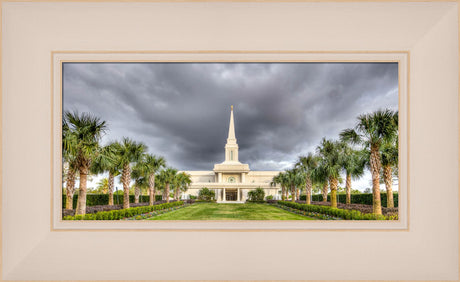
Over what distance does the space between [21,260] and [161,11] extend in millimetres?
4819

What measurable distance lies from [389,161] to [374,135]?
2.33ft

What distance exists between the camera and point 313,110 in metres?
6.64

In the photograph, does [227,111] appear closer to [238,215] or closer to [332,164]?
[238,215]

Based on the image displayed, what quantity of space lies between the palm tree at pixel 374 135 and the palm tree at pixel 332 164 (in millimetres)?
→ 2700

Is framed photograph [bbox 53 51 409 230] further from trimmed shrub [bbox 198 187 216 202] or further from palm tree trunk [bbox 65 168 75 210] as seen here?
trimmed shrub [bbox 198 187 216 202]

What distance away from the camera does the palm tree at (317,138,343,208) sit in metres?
9.78

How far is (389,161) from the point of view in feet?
20.9

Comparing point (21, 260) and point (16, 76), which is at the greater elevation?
point (16, 76)

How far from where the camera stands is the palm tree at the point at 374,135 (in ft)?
19.2

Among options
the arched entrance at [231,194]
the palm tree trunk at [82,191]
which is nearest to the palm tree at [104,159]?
the palm tree trunk at [82,191]

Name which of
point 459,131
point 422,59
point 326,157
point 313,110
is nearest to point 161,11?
point 313,110

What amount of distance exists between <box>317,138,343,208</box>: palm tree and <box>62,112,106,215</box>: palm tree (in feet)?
24.0

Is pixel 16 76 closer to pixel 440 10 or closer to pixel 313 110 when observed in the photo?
pixel 313 110

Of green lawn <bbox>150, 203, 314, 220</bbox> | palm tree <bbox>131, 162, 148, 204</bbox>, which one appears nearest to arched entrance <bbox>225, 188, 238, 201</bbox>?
palm tree <bbox>131, 162, 148, 204</bbox>
